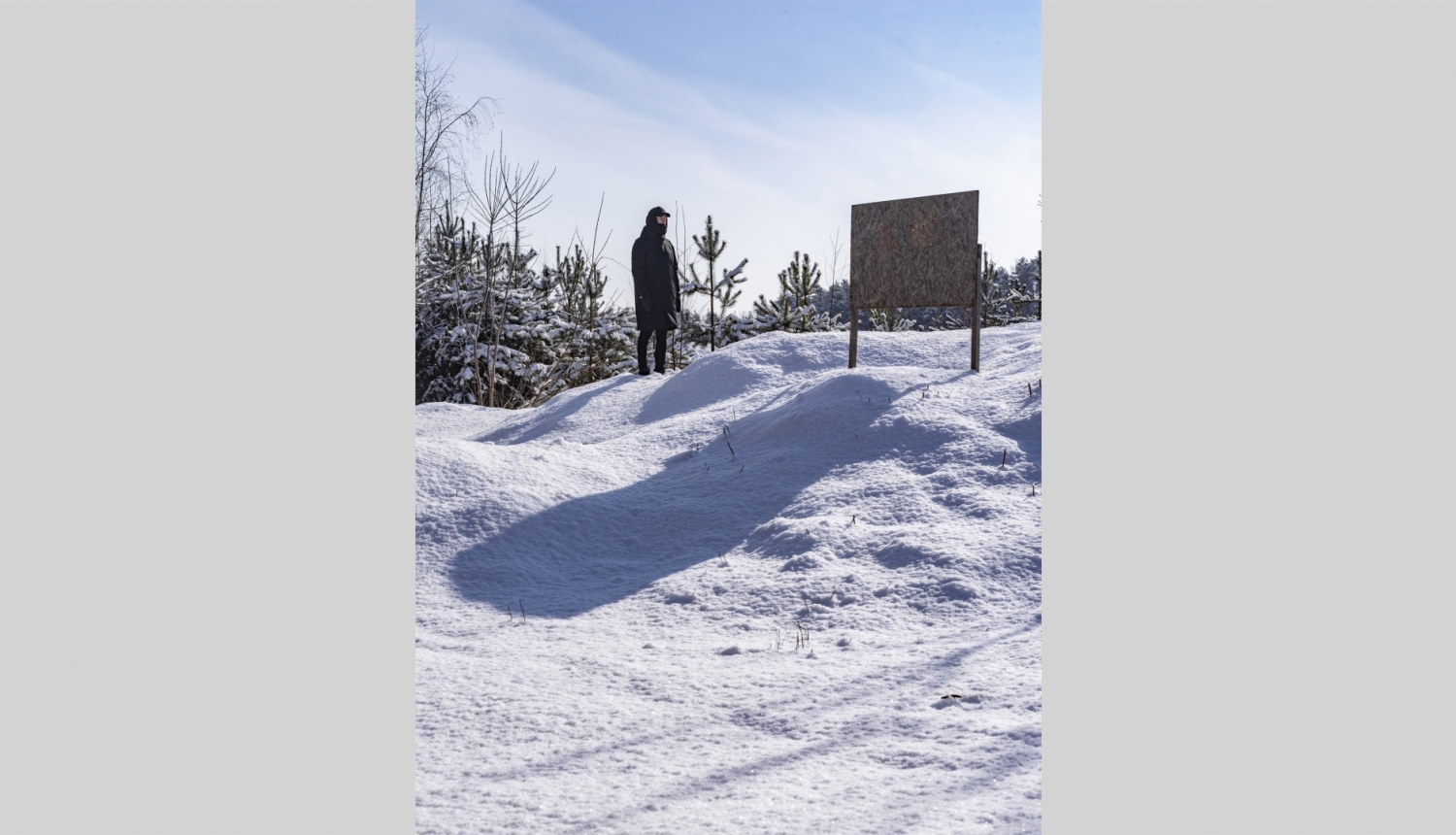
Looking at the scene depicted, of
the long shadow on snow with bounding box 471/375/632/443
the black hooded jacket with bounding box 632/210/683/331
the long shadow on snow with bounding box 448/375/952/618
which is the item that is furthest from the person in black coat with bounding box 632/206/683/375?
the long shadow on snow with bounding box 448/375/952/618

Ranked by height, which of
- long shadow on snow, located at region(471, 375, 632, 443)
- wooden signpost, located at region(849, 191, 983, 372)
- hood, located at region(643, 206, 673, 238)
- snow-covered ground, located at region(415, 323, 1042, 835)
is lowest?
snow-covered ground, located at region(415, 323, 1042, 835)

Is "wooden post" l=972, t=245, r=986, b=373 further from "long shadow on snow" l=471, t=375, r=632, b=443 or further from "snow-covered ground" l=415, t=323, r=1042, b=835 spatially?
"long shadow on snow" l=471, t=375, r=632, b=443

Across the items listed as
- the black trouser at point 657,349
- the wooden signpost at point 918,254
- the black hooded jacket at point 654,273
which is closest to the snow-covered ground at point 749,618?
the wooden signpost at point 918,254

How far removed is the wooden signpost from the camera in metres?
7.53

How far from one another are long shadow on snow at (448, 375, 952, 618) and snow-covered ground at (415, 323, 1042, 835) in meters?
0.02

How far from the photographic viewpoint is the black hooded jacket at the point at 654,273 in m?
10.0

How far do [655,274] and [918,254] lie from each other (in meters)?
3.33

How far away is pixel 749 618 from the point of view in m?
3.83

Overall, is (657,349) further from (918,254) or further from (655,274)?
(918,254)

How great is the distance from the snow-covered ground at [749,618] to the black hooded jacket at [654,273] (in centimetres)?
258

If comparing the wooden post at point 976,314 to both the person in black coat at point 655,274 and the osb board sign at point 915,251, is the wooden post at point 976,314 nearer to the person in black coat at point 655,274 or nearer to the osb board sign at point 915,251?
the osb board sign at point 915,251

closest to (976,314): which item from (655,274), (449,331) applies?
(655,274)

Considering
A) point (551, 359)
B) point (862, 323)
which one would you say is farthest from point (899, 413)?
point (862, 323)

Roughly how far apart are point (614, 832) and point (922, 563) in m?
2.47
